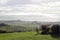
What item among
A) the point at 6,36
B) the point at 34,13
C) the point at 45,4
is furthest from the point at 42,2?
the point at 6,36

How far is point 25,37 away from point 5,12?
37 centimetres

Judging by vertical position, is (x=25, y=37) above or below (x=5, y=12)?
below

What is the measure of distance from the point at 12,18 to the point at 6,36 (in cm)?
22

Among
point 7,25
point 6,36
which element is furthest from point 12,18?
point 6,36

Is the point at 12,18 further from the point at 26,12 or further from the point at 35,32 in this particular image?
the point at 35,32

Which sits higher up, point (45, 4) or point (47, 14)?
point (45, 4)

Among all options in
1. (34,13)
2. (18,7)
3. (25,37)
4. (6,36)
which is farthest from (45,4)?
(6,36)

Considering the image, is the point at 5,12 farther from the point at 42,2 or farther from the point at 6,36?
the point at 42,2

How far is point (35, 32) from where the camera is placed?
6.00ft

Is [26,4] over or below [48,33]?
over

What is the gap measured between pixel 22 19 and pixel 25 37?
214 millimetres

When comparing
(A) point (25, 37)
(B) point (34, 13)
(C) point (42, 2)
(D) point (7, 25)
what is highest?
(C) point (42, 2)

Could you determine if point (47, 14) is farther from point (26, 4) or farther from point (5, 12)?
point (5, 12)

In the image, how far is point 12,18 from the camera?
5.98 ft
